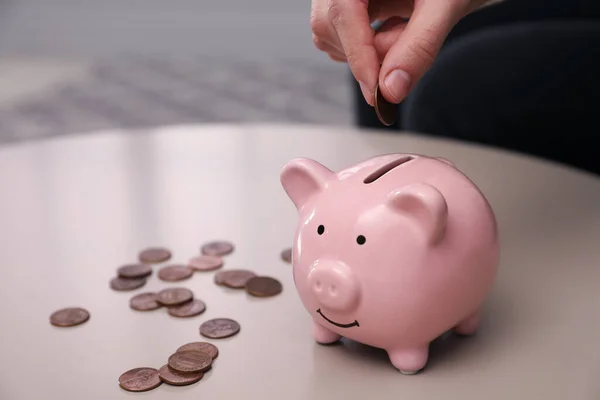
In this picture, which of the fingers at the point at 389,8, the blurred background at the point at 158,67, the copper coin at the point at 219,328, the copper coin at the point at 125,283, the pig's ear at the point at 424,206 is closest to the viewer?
the pig's ear at the point at 424,206

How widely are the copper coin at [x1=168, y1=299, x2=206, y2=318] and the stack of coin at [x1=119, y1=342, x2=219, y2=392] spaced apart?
0.08 meters

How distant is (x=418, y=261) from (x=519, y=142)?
3.08 feet

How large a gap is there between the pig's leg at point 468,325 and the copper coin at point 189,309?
0.25 metres

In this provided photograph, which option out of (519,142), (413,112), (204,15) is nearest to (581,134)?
(519,142)

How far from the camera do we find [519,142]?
4.82 ft

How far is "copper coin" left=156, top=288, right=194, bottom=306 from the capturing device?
2.47 feet

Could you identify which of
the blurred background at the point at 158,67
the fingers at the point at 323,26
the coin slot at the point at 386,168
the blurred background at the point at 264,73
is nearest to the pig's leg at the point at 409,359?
the coin slot at the point at 386,168

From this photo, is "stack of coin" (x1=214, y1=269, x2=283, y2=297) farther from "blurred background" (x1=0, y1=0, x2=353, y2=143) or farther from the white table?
A: "blurred background" (x1=0, y1=0, x2=353, y2=143)

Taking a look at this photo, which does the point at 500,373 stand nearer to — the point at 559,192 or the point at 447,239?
the point at 447,239

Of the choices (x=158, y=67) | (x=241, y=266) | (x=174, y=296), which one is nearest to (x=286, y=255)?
(x=241, y=266)

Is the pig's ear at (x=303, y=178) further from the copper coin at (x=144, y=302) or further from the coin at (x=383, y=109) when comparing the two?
the copper coin at (x=144, y=302)

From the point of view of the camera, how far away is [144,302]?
76cm

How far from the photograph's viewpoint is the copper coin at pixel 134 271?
0.82 metres

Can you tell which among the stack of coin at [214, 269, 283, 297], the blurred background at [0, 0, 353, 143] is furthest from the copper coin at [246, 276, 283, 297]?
the blurred background at [0, 0, 353, 143]
